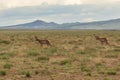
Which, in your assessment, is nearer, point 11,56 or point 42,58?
point 42,58

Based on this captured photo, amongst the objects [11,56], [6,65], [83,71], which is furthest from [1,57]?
[83,71]

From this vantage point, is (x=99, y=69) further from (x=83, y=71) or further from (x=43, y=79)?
(x=43, y=79)

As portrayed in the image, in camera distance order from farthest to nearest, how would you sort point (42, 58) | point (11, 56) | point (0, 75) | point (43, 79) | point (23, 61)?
point (11, 56) → point (42, 58) → point (23, 61) → point (0, 75) → point (43, 79)

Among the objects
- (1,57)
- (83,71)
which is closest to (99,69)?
(83,71)

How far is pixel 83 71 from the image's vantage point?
58.9ft

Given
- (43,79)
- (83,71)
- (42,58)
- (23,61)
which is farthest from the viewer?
(42,58)

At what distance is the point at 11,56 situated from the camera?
83.6 ft

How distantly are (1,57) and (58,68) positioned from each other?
639 cm

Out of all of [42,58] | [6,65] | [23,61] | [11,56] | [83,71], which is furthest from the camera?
[11,56]

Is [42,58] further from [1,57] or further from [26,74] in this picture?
[26,74]

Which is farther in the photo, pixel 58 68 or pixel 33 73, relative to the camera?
pixel 58 68

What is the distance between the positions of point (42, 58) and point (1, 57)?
9.01 ft

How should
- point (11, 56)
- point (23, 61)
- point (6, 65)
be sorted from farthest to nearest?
point (11, 56) → point (23, 61) → point (6, 65)

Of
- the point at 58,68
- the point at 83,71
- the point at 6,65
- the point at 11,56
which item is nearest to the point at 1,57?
the point at 11,56
